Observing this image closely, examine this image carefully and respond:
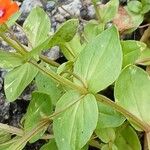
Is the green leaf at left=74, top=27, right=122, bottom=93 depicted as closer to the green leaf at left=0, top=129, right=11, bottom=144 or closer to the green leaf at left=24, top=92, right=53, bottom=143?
the green leaf at left=24, top=92, right=53, bottom=143

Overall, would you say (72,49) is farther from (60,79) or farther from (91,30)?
→ (60,79)

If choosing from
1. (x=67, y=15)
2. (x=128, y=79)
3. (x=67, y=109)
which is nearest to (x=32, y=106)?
(x=67, y=109)

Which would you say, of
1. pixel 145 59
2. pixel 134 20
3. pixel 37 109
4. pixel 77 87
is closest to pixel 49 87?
pixel 37 109

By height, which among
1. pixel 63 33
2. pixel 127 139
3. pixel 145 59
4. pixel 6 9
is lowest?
pixel 127 139

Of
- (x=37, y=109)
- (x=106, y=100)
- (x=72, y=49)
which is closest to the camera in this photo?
(x=106, y=100)

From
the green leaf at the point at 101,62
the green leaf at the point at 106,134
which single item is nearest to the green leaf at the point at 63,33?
the green leaf at the point at 101,62

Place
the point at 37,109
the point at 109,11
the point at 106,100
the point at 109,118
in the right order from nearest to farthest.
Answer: the point at 106,100 → the point at 109,118 → the point at 37,109 → the point at 109,11

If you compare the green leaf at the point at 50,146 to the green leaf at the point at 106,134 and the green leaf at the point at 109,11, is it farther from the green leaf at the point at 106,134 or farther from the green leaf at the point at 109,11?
the green leaf at the point at 109,11
